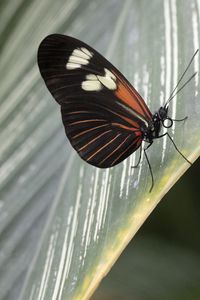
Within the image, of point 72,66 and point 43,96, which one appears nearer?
point 72,66

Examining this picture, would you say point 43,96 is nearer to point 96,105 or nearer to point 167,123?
point 96,105

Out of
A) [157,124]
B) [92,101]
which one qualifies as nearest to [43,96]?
[92,101]

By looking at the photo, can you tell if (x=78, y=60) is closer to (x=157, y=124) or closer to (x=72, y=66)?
(x=72, y=66)

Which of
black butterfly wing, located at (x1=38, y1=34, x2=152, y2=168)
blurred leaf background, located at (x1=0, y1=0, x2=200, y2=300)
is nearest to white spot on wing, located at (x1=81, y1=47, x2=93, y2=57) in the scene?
black butterfly wing, located at (x1=38, y1=34, x2=152, y2=168)

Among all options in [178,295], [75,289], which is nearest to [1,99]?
[75,289]

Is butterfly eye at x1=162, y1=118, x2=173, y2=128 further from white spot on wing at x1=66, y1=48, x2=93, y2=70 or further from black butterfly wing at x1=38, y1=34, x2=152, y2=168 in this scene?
white spot on wing at x1=66, y1=48, x2=93, y2=70

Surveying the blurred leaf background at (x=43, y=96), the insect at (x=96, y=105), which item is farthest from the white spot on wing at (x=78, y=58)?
the blurred leaf background at (x=43, y=96)

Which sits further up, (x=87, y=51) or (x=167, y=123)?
(x=87, y=51)

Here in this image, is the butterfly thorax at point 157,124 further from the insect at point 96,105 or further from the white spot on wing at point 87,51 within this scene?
the white spot on wing at point 87,51
